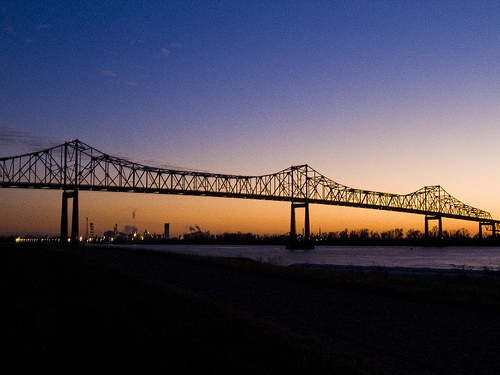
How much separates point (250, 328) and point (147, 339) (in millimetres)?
1545

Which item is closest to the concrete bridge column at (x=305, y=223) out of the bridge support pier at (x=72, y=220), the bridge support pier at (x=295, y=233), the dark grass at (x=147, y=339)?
the bridge support pier at (x=295, y=233)

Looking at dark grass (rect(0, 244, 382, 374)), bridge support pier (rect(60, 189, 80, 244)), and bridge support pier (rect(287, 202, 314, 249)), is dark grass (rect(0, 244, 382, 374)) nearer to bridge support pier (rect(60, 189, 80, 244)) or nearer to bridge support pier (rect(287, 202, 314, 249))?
bridge support pier (rect(60, 189, 80, 244))

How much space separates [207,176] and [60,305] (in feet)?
282

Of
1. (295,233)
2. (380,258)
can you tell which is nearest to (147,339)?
(380,258)

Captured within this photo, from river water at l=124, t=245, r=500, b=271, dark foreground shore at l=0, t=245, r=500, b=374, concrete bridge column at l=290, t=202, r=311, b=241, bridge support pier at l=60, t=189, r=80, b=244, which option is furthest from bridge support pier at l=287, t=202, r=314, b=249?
dark foreground shore at l=0, t=245, r=500, b=374

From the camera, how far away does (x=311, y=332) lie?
7.77 metres

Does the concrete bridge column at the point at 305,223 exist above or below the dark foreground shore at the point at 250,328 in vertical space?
above

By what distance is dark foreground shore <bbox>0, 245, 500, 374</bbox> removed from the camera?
235 inches

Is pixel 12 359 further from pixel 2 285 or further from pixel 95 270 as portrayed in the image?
pixel 95 270

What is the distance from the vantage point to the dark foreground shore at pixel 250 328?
597 centimetres

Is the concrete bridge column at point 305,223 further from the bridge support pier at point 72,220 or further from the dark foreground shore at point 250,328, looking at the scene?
the dark foreground shore at point 250,328

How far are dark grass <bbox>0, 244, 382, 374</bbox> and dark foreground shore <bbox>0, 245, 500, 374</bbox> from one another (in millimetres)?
15

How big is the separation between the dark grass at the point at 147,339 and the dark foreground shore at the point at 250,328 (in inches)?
0.6

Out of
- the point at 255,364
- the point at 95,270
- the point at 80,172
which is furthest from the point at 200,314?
the point at 80,172
